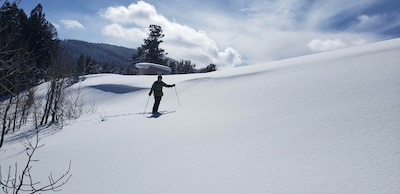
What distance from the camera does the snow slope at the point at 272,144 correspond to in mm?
3080

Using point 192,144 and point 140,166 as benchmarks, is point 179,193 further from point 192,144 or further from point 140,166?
point 192,144

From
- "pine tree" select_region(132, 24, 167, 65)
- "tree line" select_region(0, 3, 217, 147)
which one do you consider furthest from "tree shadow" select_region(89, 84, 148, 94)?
"pine tree" select_region(132, 24, 167, 65)

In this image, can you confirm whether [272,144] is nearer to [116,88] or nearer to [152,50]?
[116,88]

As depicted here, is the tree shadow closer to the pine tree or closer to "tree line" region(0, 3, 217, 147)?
"tree line" region(0, 3, 217, 147)

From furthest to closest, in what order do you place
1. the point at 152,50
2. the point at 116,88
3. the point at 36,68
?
the point at 152,50 → the point at 116,88 → the point at 36,68

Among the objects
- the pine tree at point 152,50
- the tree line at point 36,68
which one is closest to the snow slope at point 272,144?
the tree line at point 36,68

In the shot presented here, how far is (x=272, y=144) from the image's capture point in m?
4.12

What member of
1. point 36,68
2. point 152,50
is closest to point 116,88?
point 36,68

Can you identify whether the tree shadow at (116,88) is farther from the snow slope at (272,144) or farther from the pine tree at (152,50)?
the pine tree at (152,50)

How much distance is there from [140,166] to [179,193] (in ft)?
3.89

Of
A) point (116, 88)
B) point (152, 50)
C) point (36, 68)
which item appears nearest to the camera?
point (36, 68)

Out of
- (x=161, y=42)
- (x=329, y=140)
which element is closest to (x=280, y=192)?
(x=329, y=140)

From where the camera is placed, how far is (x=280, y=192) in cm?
284

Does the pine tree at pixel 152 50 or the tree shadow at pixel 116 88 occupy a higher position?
the pine tree at pixel 152 50
